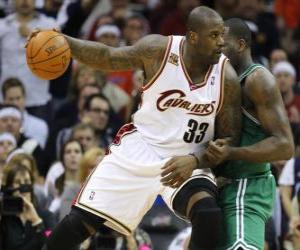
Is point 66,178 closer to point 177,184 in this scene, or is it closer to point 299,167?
point 299,167

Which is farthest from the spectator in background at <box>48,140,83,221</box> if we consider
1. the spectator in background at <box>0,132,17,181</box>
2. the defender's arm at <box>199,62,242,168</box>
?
the defender's arm at <box>199,62,242,168</box>

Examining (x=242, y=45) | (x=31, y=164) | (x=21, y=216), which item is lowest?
(x=21, y=216)

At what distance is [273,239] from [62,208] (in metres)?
2.07

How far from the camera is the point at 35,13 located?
12.9m

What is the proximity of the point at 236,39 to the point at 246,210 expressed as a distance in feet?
4.05

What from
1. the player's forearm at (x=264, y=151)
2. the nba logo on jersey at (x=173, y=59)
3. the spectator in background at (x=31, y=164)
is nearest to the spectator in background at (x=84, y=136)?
the spectator in background at (x=31, y=164)

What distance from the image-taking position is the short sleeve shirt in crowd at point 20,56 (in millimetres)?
12883

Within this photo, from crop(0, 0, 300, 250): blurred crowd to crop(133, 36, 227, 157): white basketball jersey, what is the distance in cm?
208

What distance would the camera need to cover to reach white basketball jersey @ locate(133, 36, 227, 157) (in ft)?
24.3

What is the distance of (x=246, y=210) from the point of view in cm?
734

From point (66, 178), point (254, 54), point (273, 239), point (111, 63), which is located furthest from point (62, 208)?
point (254, 54)

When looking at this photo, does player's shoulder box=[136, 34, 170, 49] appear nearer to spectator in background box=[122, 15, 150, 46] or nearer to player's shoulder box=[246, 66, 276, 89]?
player's shoulder box=[246, 66, 276, 89]

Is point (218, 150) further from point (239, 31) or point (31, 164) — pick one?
point (31, 164)

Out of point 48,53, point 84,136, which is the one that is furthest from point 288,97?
point 48,53
